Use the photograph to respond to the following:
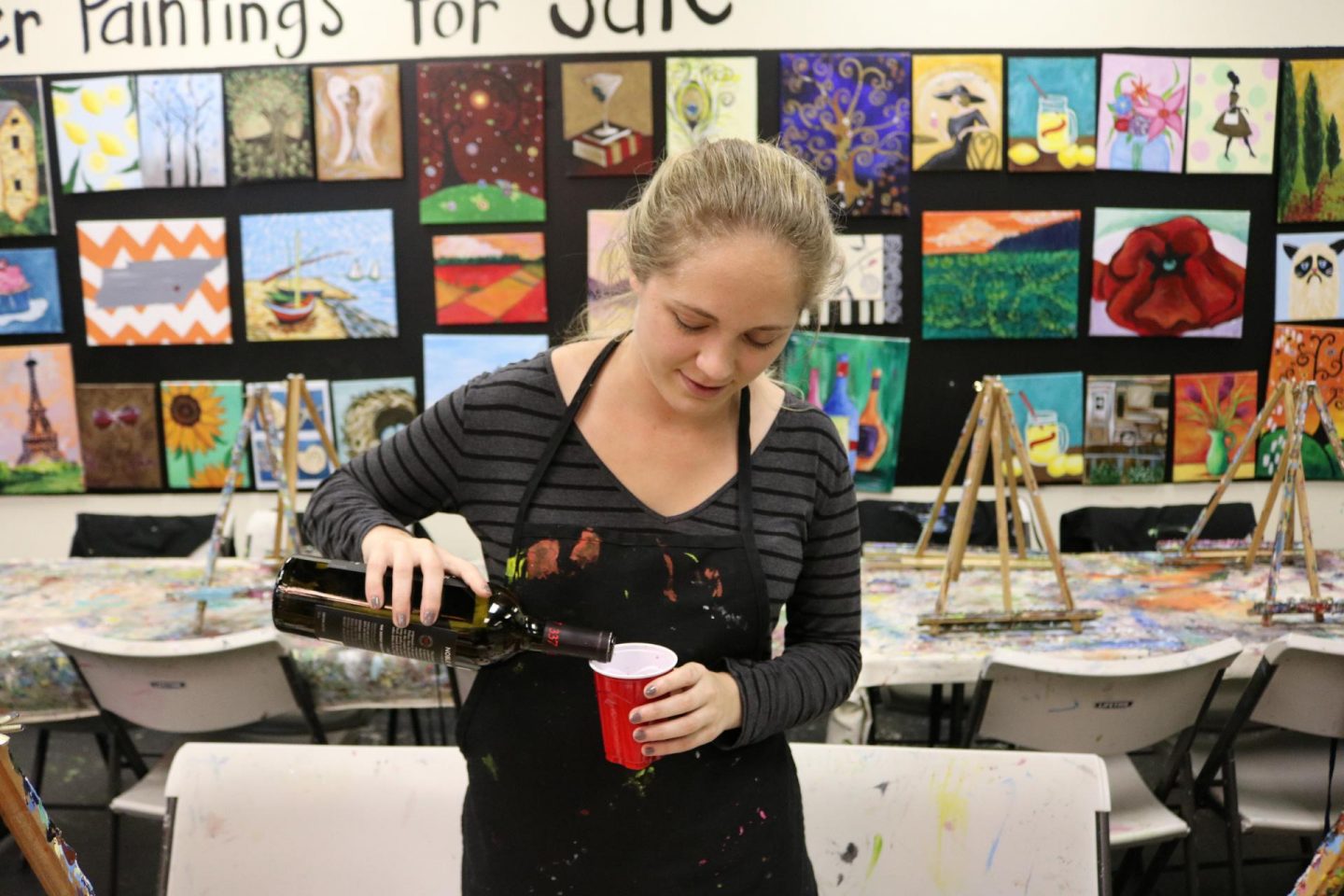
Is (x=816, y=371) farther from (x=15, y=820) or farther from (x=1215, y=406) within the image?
(x=15, y=820)

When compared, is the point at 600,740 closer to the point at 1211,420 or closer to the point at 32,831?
the point at 32,831

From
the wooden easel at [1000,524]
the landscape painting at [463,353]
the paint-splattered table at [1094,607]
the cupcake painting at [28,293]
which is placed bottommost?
the paint-splattered table at [1094,607]

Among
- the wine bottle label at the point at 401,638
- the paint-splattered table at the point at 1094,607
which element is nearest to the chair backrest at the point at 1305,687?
the paint-splattered table at the point at 1094,607

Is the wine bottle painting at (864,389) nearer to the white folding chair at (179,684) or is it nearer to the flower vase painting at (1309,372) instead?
the flower vase painting at (1309,372)

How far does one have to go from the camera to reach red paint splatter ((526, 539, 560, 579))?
3.47ft

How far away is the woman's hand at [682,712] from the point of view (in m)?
0.93

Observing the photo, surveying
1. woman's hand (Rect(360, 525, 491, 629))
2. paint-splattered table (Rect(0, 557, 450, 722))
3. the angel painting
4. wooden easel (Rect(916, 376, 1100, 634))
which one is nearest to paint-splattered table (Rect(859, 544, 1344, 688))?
wooden easel (Rect(916, 376, 1100, 634))

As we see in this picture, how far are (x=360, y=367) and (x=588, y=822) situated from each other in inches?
127

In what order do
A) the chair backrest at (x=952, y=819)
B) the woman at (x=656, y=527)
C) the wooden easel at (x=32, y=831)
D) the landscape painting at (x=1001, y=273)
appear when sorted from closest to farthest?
the wooden easel at (x=32, y=831)
the woman at (x=656, y=527)
the chair backrest at (x=952, y=819)
the landscape painting at (x=1001, y=273)

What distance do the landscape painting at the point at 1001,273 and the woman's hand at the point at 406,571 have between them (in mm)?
3237

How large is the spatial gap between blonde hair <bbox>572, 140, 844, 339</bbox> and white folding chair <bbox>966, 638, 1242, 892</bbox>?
1265 mm

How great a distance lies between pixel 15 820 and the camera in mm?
788

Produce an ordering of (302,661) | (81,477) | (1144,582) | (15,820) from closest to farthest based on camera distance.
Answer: (15,820) < (302,661) < (1144,582) < (81,477)

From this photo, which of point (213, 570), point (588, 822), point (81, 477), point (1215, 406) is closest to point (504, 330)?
point (213, 570)
